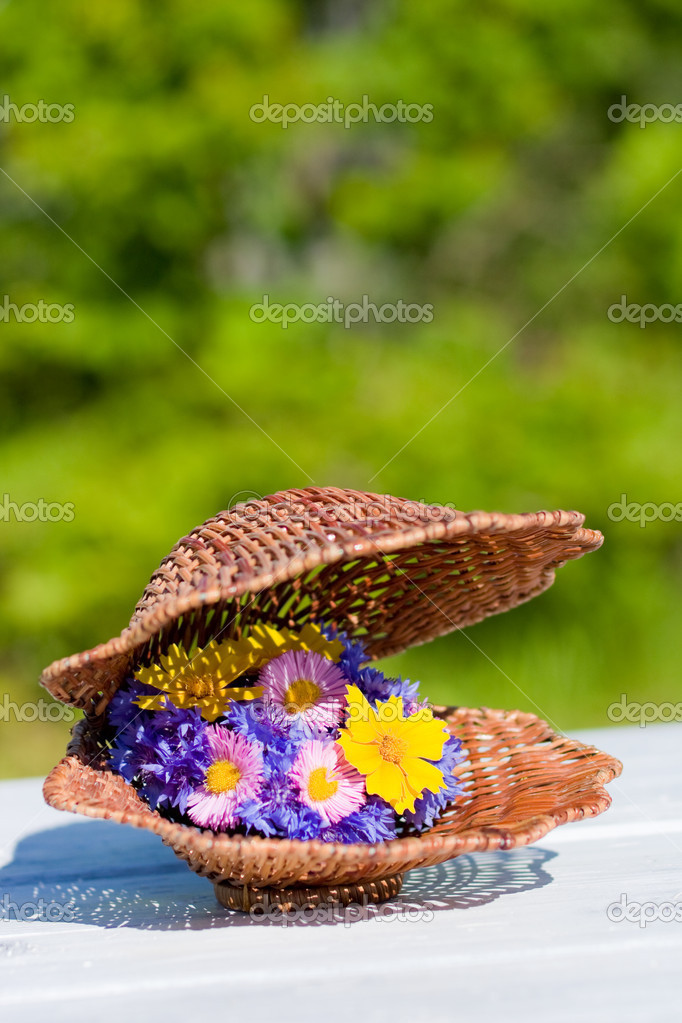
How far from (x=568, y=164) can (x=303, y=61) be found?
1.07 metres

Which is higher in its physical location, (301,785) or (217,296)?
(217,296)

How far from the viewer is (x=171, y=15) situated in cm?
271

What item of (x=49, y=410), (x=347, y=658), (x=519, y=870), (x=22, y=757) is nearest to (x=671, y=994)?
(x=519, y=870)

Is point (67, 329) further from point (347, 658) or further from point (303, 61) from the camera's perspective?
point (347, 658)

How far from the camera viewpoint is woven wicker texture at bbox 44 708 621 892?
0.72 meters
